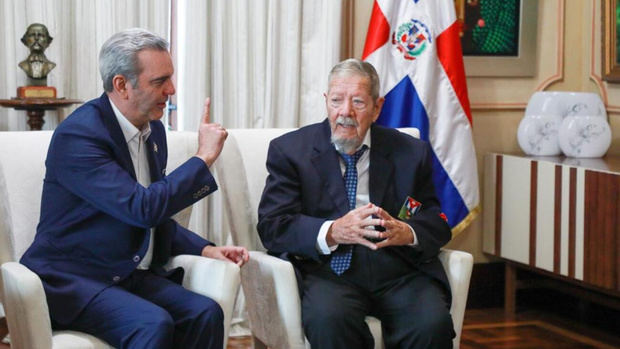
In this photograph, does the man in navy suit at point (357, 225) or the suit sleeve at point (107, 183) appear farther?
the man in navy suit at point (357, 225)

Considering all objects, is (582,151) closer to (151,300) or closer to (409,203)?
(409,203)

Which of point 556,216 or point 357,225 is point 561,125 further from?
point 357,225

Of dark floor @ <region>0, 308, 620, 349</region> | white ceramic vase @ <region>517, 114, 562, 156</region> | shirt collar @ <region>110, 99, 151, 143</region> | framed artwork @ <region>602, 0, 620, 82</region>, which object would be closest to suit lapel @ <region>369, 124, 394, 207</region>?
shirt collar @ <region>110, 99, 151, 143</region>

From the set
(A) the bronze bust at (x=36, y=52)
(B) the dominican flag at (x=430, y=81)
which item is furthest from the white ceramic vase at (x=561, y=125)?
(A) the bronze bust at (x=36, y=52)

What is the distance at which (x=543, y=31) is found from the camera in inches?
203

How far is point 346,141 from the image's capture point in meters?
3.37

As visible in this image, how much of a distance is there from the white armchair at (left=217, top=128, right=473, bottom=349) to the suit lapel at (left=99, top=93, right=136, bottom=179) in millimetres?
602

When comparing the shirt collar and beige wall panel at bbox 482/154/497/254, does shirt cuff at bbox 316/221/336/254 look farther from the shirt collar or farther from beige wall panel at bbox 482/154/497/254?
beige wall panel at bbox 482/154/497/254

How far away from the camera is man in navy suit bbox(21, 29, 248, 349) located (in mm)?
2793

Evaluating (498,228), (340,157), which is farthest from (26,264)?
(498,228)

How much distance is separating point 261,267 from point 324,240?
23 cm

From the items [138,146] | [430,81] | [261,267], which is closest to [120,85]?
[138,146]

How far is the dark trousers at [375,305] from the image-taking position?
121 inches

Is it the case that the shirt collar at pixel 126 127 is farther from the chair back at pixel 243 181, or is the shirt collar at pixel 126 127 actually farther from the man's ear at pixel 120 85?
the chair back at pixel 243 181
